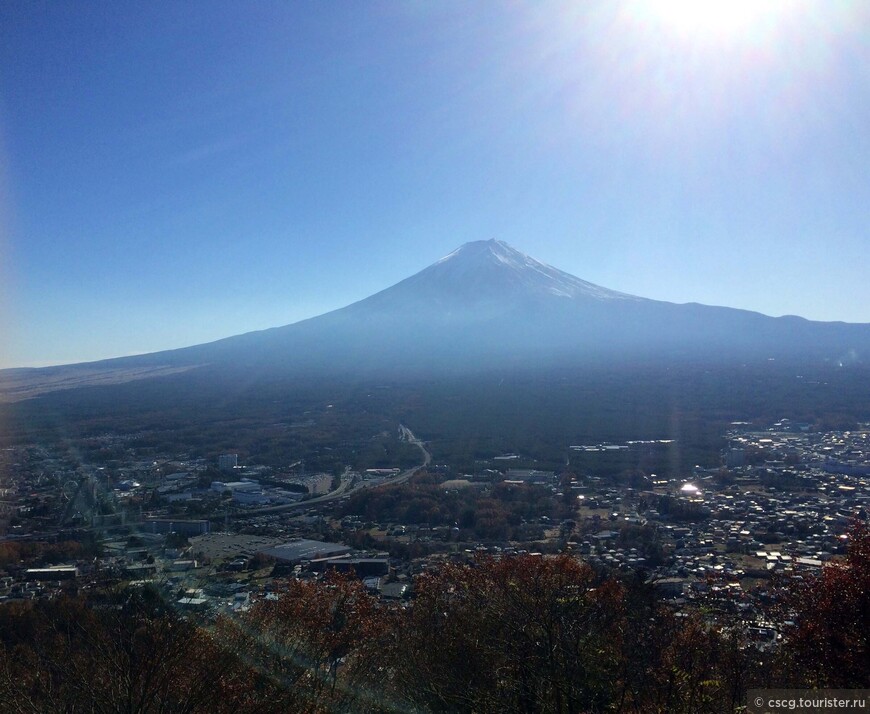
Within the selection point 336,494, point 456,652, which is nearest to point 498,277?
point 336,494

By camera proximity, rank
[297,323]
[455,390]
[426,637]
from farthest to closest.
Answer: [297,323] → [455,390] → [426,637]

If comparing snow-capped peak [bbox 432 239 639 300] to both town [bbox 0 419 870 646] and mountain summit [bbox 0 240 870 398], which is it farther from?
town [bbox 0 419 870 646]

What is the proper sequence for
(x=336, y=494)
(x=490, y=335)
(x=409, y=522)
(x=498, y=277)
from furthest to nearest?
(x=498, y=277) → (x=490, y=335) → (x=336, y=494) → (x=409, y=522)

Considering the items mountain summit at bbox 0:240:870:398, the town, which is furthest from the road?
mountain summit at bbox 0:240:870:398

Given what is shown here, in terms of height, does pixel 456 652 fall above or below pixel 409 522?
above

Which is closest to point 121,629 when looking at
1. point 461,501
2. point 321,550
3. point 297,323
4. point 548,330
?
point 321,550

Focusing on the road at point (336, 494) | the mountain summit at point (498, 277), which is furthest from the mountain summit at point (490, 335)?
the road at point (336, 494)

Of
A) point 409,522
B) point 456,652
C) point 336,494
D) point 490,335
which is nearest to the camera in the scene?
point 456,652

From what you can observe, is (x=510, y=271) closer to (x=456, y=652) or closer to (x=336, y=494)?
(x=336, y=494)

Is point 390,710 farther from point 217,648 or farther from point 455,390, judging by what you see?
point 455,390
